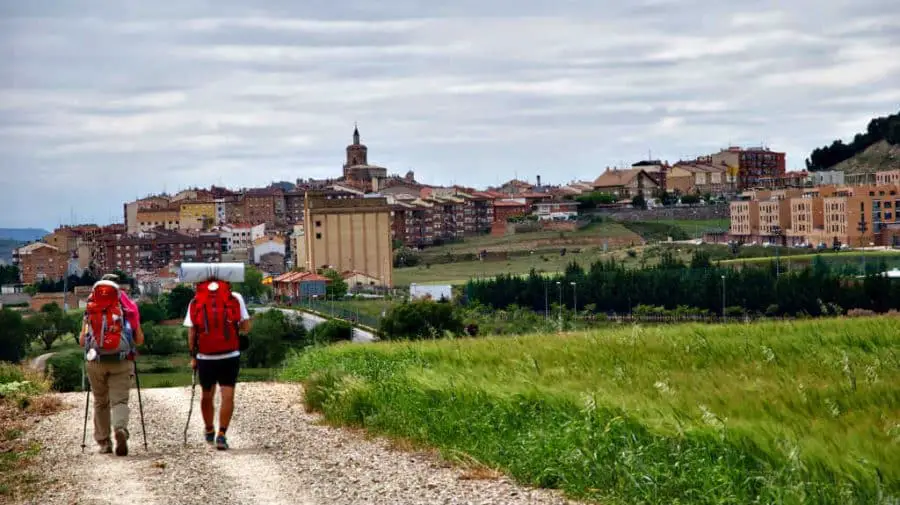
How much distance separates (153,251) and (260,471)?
14346cm

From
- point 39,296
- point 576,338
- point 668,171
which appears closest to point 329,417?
point 576,338

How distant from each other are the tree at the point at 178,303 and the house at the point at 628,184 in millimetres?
99899

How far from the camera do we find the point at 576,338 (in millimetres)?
15914

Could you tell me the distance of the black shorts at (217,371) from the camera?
11312 mm

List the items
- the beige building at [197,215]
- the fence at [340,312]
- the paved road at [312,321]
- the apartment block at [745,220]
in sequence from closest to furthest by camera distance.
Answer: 1. the paved road at [312,321]
2. the fence at [340,312]
3. the apartment block at [745,220]
4. the beige building at [197,215]

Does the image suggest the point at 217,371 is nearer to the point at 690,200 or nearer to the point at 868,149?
the point at 690,200

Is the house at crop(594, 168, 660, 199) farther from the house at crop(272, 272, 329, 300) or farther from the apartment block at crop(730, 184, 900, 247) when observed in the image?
the house at crop(272, 272, 329, 300)

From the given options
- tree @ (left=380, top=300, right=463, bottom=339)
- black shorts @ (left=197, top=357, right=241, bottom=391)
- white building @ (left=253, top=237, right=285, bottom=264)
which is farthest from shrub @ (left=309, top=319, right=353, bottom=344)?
white building @ (left=253, top=237, right=285, bottom=264)

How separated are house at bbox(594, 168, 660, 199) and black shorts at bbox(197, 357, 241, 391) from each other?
167 metres

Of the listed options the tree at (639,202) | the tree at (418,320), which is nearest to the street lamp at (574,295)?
the tree at (418,320)

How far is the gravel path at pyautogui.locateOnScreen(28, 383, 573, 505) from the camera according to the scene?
29.1 ft

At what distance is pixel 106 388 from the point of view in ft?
37.0

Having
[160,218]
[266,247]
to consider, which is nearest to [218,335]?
[266,247]

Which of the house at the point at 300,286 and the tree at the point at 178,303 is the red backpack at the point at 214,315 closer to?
the tree at the point at 178,303
